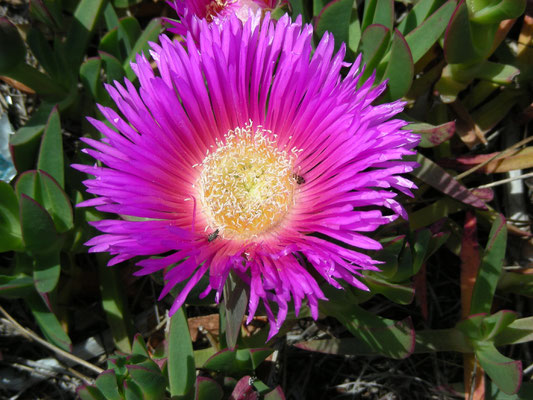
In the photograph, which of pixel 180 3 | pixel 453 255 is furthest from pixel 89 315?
pixel 453 255

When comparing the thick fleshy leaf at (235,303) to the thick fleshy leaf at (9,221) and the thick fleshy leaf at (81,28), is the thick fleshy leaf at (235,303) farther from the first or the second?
the thick fleshy leaf at (81,28)

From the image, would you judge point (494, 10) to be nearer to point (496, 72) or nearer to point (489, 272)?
point (496, 72)

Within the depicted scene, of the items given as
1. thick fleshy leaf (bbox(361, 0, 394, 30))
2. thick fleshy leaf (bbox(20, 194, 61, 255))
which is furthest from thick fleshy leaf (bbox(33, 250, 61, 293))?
thick fleshy leaf (bbox(361, 0, 394, 30))

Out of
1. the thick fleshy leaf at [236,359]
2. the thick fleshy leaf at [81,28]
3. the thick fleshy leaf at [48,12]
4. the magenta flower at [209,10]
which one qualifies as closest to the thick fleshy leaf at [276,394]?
the thick fleshy leaf at [236,359]

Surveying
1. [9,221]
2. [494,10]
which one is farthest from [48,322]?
[494,10]

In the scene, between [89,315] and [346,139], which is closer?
[346,139]

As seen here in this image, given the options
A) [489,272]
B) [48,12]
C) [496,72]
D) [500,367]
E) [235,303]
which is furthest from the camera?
[48,12]

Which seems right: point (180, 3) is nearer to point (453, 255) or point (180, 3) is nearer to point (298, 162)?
point (298, 162)
